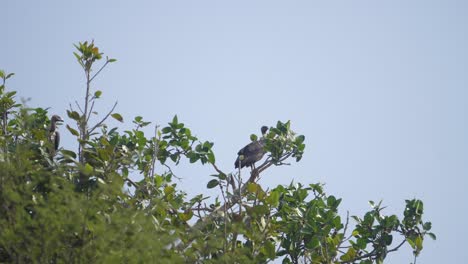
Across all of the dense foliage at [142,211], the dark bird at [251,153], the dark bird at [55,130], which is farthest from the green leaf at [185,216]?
the dark bird at [251,153]

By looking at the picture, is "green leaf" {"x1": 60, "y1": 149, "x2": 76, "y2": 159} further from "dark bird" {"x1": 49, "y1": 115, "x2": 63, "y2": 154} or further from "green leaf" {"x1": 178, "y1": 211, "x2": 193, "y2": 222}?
"dark bird" {"x1": 49, "y1": 115, "x2": 63, "y2": 154}

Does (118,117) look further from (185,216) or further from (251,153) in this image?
(251,153)

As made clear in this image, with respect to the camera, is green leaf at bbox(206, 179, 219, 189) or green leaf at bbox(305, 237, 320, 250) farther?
green leaf at bbox(206, 179, 219, 189)

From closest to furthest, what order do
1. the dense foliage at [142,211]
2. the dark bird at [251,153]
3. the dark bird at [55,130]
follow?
the dense foliage at [142,211], the dark bird at [55,130], the dark bird at [251,153]

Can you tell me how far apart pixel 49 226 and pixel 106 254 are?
0.52 m

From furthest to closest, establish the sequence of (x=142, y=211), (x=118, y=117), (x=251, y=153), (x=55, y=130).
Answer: (x=251, y=153) < (x=55, y=130) < (x=118, y=117) < (x=142, y=211)

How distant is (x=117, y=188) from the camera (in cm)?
502

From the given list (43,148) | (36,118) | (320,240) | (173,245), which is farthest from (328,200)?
(36,118)

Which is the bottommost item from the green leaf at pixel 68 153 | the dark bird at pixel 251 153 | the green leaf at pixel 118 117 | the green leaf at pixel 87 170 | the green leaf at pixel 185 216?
the green leaf at pixel 87 170

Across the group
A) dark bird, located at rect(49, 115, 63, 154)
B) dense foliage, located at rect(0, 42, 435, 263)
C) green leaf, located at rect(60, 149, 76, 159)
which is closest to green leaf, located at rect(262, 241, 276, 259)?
dense foliage, located at rect(0, 42, 435, 263)

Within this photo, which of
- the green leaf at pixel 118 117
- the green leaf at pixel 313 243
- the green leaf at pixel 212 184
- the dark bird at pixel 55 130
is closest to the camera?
the green leaf at pixel 313 243

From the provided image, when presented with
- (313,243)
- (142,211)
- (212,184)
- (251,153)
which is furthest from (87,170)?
(251,153)

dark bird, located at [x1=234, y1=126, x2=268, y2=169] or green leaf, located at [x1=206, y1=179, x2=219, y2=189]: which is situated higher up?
dark bird, located at [x1=234, y1=126, x2=268, y2=169]

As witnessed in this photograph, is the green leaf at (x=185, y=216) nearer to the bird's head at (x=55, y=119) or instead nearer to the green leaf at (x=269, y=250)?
the green leaf at (x=269, y=250)
